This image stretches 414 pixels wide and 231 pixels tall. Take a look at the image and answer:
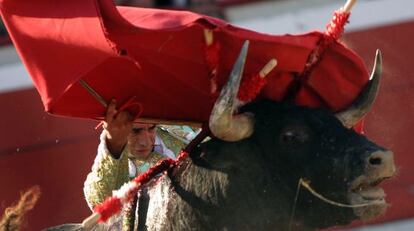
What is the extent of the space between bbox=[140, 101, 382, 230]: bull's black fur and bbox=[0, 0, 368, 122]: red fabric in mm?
142

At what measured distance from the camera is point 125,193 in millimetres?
4277

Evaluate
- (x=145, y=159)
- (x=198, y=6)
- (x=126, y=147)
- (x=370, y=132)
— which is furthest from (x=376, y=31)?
(x=126, y=147)

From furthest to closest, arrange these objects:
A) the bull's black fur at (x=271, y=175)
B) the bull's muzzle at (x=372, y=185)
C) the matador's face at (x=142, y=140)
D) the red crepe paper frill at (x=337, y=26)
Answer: the matador's face at (x=142, y=140) → the red crepe paper frill at (x=337, y=26) → the bull's black fur at (x=271, y=175) → the bull's muzzle at (x=372, y=185)

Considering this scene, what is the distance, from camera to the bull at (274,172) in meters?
4.00

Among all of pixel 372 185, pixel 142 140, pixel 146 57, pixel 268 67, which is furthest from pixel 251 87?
pixel 142 140

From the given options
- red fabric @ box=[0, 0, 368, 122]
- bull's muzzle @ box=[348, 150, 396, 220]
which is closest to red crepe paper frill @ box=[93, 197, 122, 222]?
red fabric @ box=[0, 0, 368, 122]

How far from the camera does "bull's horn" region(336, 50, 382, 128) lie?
166 inches

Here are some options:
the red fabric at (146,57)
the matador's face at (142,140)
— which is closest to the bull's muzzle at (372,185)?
the red fabric at (146,57)

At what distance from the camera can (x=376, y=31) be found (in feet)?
30.0

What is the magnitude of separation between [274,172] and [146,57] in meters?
0.54

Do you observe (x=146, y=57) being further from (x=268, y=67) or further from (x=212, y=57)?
(x=268, y=67)

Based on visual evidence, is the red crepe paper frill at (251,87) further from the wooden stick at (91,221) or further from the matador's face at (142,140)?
the matador's face at (142,140)

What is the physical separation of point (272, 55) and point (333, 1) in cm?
531

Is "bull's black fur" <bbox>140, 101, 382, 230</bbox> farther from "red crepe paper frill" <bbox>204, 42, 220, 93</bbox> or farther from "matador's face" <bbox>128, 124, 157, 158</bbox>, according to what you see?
"matador's face" <bbox>128, 124, 157, 158</bbox>
